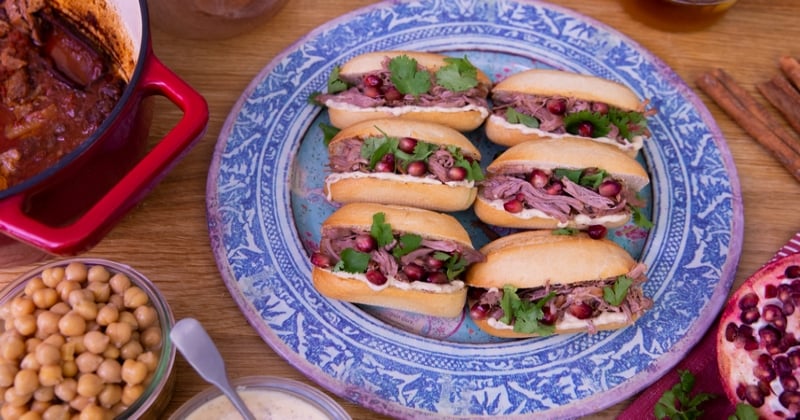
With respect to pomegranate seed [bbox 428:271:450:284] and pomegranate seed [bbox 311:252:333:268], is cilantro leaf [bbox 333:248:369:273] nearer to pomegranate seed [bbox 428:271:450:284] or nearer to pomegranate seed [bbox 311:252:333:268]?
pomegranate seed [bbox 311:252:333:268]

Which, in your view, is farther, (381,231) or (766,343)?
(381,231)

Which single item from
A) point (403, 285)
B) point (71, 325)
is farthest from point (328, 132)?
point (71, 325)

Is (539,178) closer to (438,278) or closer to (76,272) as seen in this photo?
(438,278)

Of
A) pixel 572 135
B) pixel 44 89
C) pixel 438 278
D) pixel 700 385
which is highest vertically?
pixel 44 89

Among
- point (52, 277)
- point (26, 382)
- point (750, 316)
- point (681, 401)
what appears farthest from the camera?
point (681, 401)

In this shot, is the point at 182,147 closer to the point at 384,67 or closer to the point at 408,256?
the point at 408,256

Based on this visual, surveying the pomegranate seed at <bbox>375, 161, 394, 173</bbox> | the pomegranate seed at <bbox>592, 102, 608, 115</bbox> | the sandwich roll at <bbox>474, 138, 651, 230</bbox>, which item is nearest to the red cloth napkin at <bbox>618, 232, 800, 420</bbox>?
the sandwich roll at <bbox>474, 138, 651, 230</bbox>

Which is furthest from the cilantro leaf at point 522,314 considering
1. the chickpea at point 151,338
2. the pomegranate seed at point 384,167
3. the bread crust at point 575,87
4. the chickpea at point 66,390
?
the chickpea at point 66,390

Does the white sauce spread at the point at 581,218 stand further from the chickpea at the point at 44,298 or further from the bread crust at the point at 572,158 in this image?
the chickpea at the point at 44,298

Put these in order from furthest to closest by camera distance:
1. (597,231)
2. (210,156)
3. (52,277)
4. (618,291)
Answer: (210,156)
(597,231)
(618,291)
(52,277)
